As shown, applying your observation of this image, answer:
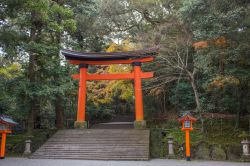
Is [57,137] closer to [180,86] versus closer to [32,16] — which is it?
[32,16]

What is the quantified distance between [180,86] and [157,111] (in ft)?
12.3

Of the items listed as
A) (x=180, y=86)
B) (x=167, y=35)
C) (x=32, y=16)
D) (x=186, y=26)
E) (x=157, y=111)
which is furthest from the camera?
(x=157, y=111)

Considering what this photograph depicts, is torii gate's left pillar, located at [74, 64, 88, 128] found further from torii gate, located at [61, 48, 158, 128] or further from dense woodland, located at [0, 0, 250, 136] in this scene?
dense woodland, located at [0, 0, 250, 136]

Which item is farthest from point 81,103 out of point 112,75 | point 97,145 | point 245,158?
point 245,158

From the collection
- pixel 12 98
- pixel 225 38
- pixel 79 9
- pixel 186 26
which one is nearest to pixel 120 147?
pixel 12 98

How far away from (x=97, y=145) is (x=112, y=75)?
15.7 ft

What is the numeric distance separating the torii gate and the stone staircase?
1313mm

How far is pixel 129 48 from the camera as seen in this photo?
17.5m

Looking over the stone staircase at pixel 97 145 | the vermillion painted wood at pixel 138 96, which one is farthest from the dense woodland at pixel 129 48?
the stone staircase at pixel 97 145

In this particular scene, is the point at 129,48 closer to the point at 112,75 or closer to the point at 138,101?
the point at 112,75

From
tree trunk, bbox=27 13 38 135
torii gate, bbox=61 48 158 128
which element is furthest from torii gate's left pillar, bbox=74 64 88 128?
tree trunk, bbox=27 13 38 135

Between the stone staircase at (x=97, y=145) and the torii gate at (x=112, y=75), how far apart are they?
1313mm

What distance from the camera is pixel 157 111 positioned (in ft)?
65.2

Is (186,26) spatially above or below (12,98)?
above
